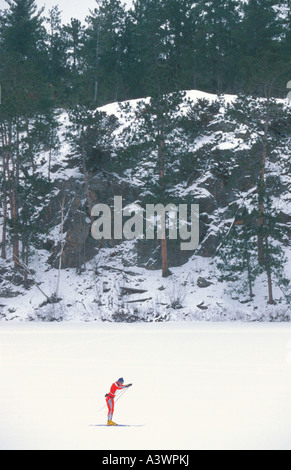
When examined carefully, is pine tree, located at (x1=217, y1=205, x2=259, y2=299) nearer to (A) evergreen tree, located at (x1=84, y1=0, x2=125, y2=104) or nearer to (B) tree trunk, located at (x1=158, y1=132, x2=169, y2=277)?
(B) tree trunk, located at (x1=158, y1=132, x2=169, y2=277)

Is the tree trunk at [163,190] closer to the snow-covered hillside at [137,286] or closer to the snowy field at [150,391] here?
the snow-covered hillside at [137,286]

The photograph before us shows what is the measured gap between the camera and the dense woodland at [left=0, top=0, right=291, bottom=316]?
2436 cm

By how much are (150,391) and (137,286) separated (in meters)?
17.1

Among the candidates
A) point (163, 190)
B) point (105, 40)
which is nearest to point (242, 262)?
point (163, 190)

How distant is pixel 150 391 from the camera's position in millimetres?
8156

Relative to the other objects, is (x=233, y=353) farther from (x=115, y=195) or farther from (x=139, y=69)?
(x=139, y=69)

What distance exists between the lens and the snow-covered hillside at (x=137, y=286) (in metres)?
22.7

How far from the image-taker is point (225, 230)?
2717cm

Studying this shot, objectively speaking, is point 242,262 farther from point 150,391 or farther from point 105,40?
point 105,40

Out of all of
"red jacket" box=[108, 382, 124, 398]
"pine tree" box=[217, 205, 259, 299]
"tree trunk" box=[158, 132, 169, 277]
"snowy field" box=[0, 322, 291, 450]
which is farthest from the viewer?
"tree trunk" box=[158, 132, 169, 277]

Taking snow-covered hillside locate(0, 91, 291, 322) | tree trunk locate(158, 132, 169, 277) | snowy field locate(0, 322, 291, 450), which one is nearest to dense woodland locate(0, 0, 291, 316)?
tree trunk locate(158, 132, 169, 277)

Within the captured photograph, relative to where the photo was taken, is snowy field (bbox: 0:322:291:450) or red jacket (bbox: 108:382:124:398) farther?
snowy field (bbox: 0:322:291:450)

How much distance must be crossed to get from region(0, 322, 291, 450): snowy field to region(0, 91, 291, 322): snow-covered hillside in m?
7.44

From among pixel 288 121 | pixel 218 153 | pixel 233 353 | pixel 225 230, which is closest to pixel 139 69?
pixel 218 153
